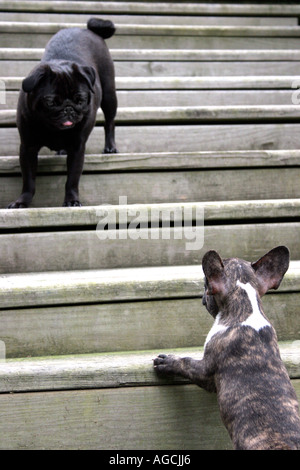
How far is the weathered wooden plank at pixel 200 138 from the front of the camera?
3457 mm

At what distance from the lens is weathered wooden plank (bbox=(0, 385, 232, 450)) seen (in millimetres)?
1974

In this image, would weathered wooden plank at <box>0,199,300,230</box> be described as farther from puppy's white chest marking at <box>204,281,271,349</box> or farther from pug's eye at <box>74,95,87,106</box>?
puppy's white chest marking at <box>204,281,271,349</box>

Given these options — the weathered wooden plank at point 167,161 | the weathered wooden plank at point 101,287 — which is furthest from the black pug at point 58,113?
the weathered wooden plank at point 101,287

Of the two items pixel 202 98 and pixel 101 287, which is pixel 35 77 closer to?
pixel 101 287

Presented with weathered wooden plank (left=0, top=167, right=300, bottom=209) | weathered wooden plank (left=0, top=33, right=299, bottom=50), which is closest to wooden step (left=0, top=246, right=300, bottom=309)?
weathered wooden plank (left=0, top=167, right=300, bottom=209)

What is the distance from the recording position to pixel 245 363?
191cm

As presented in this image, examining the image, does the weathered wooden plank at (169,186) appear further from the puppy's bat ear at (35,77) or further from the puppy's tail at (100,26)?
the puppy's tail at (100,26)

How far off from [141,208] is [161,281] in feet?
1.50

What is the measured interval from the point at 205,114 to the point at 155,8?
1789mm

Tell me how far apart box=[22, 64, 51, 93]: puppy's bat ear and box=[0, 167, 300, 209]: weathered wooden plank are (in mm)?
466

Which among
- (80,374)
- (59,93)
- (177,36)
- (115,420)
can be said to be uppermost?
(59,93)

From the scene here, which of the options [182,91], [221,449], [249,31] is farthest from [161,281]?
[249,31]

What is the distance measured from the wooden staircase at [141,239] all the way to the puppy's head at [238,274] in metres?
0.24

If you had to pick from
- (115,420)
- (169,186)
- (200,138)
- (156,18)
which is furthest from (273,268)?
(156,18)
